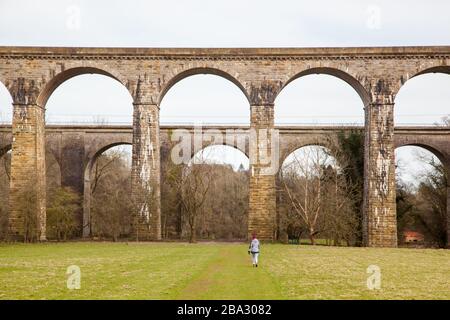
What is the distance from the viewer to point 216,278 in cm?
1294

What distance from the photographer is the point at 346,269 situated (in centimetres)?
1523

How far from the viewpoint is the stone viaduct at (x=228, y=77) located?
2773 cm

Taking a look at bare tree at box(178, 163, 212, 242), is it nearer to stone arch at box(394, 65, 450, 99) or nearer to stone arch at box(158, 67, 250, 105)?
stone arch at box(158, 67, 250, 105)

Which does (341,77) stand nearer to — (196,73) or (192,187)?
(196,73)

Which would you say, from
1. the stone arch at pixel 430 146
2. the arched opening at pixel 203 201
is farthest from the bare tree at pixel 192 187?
the stone arch at pixel 430 146

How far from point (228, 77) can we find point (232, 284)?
18640mm

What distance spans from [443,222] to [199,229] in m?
19.9

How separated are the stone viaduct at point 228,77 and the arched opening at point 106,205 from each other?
4.60m

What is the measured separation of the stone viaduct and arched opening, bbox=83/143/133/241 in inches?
181

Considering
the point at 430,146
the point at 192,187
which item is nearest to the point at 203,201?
the point at 192,187

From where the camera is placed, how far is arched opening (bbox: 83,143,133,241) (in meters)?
32.8

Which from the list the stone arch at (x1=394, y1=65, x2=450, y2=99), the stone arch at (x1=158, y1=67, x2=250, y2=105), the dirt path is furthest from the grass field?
the stone arch at (x1=158, y1=67, x2=250, y2=105)
